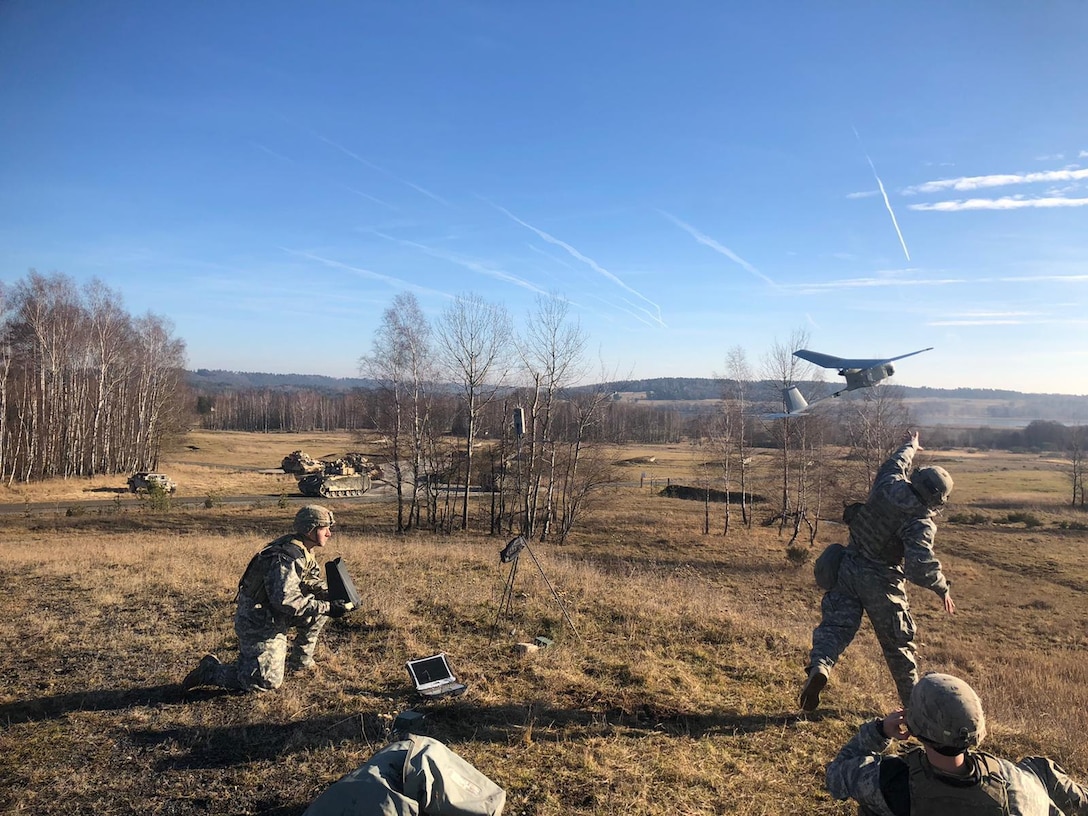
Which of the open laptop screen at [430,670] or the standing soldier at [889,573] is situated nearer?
the standing soldier at [889,573]

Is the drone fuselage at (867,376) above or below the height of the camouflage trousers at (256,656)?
above

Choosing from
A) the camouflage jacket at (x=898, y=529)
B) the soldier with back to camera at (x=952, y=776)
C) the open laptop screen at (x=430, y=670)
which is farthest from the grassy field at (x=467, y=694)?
the soldier with back to camera at (x=952, y=776)

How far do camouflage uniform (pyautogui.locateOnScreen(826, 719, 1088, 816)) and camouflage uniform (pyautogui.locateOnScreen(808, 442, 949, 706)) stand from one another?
2275 mm

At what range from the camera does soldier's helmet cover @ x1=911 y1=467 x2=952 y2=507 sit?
17.2 ft

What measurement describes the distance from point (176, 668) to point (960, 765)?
6970 mm

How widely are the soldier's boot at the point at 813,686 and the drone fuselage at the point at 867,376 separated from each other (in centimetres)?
373

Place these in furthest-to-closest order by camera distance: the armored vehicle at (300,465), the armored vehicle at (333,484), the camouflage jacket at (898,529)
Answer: the armored vehicle at (300,465)
the armored vehicle at (333,484)
the camouflage jacket at (898,529)

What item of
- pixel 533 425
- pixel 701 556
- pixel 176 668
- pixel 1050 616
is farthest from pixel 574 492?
pixel 176 668

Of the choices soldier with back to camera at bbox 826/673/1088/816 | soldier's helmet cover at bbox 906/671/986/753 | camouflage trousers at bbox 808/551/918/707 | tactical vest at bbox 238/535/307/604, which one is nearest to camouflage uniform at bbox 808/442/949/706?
camouflage trousers at bbox 808/551/918/707

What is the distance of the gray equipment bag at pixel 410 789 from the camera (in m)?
3.31

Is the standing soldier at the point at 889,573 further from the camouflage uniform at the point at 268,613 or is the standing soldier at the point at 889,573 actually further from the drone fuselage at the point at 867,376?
the camouflage uniform at the point at 268,613

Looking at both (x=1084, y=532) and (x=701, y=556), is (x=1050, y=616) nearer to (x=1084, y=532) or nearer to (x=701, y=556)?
(x=701, y=556)

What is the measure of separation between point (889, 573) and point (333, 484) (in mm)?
41281

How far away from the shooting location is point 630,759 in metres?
4.95
